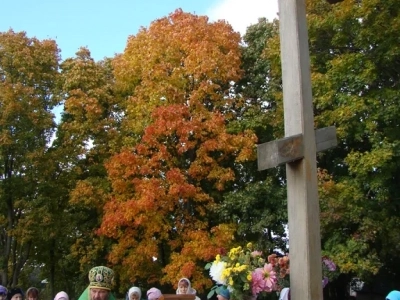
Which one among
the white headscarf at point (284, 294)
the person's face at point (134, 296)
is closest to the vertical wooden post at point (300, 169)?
the white headscarf at point (284, 294)

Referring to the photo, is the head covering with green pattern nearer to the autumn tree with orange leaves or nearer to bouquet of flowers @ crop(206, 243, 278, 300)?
bouquet of flowers @ crop(206, 243, 278, 300)

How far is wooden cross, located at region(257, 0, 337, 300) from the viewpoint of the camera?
16.9 feet

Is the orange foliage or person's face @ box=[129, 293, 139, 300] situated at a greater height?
the orange foliage

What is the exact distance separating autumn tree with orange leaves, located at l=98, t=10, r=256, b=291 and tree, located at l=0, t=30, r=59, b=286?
115 inches

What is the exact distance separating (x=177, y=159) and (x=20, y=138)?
5495 mm

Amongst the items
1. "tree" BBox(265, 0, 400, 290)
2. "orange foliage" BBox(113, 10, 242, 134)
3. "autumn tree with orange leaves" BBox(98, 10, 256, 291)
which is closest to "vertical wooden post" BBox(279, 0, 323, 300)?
"tree" BBox(265, 0, 400, 290)

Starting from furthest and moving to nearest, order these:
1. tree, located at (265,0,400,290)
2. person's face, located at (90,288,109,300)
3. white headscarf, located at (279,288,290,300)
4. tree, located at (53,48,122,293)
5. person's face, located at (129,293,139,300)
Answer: tree, located at (53,48,122,293) < tree, located at (265,0,400,290) < person's face, located at (129,293,139,300) < white headscarf, located at (279,288,290,300) < person's face, located at (90,288,109,300)

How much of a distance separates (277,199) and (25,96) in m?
9.30

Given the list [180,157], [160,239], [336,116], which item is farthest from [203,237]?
[336,116]

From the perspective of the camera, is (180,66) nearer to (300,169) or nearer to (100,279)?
(300,169)

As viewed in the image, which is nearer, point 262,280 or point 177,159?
point 262,280

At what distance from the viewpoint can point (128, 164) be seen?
1966 centimetres

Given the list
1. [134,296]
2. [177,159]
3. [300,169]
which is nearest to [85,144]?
[177,159]

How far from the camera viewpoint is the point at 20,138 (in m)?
21.0
